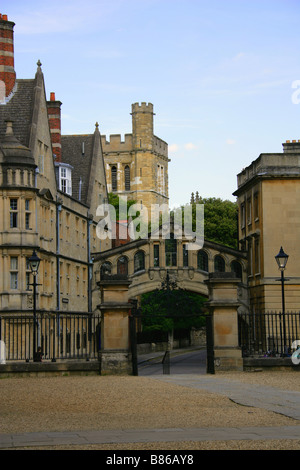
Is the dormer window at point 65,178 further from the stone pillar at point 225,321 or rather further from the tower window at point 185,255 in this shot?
the stone pillar at point 225,321

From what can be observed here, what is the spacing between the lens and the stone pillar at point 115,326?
90.8 feet

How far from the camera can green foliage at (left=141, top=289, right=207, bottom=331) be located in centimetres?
5581

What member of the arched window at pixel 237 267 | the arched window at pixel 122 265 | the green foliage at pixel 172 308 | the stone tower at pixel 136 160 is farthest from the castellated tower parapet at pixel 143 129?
the arched window at pixel 237 267

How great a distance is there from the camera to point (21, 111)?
1801 inches

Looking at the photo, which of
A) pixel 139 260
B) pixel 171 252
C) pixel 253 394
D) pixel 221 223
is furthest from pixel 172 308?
pixel 253 394

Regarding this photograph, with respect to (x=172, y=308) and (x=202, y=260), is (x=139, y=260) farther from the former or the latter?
(x=172, y=308)

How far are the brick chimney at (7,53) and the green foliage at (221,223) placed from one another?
4098 centimetres

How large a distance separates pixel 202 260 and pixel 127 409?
1667 inches

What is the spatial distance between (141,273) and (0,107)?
17718 millimetres

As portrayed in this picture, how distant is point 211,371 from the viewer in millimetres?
28266

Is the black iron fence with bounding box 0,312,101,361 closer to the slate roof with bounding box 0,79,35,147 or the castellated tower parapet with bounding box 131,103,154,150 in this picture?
the slate roof with bounding box 0,79,35,147

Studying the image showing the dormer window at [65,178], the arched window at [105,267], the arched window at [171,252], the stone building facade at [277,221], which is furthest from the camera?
the arched window at [171,252]
